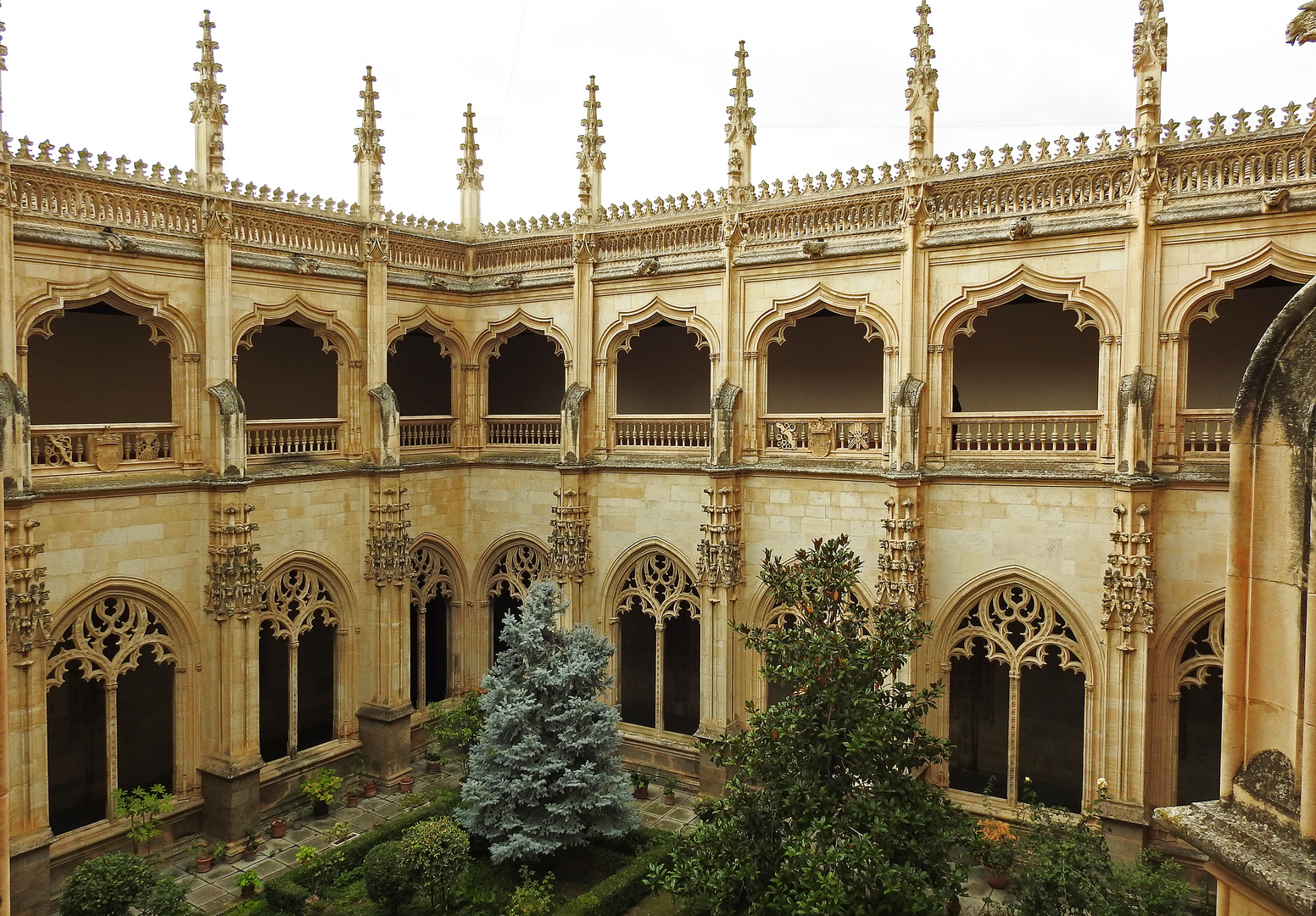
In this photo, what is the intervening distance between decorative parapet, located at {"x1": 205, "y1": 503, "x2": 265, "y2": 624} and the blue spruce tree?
4967mm

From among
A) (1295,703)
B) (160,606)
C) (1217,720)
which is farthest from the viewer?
(1217,720)

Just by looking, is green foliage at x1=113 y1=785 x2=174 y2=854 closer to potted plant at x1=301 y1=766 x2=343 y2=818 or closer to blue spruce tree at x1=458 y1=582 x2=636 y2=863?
potted plant at x1=301 y1=766 x2=343 y2=818

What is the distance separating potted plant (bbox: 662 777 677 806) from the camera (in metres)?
17.5

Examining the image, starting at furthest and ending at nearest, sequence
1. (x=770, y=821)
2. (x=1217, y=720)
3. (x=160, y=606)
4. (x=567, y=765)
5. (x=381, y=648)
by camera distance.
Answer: (x=381, y=648)
(x=1217, y=720)
(x=160, y=606)
(x=567, y=765)
(x=770, y=821)

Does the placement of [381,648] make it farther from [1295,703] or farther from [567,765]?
[1295,703]

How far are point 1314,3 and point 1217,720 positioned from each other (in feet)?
54.4

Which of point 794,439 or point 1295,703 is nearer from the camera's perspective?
point 1295,703

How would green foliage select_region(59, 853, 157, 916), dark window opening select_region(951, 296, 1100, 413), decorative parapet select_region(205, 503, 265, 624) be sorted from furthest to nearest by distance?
1. dark window opening select_region(951, 296, 1100, 413)
2. decorative parapet select_region(205, 503, 265, 624)
3. green foliage select_region(59, 853, 157, 916)

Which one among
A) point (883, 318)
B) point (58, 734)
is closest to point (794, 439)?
point (883, 318)

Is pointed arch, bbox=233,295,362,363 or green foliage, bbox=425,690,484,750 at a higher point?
pointed arch, bbox=233,295,362,363

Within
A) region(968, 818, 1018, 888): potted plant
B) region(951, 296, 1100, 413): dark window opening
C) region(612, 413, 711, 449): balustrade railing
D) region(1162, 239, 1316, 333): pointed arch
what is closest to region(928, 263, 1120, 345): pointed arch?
region(1162, 239, 1316, 333): pointed arch

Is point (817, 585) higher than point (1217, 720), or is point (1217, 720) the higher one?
point (817, 585)

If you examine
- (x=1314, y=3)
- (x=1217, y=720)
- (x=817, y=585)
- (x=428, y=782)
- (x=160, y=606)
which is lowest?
(x=428, y=782)

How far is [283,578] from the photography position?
17.8 meters
